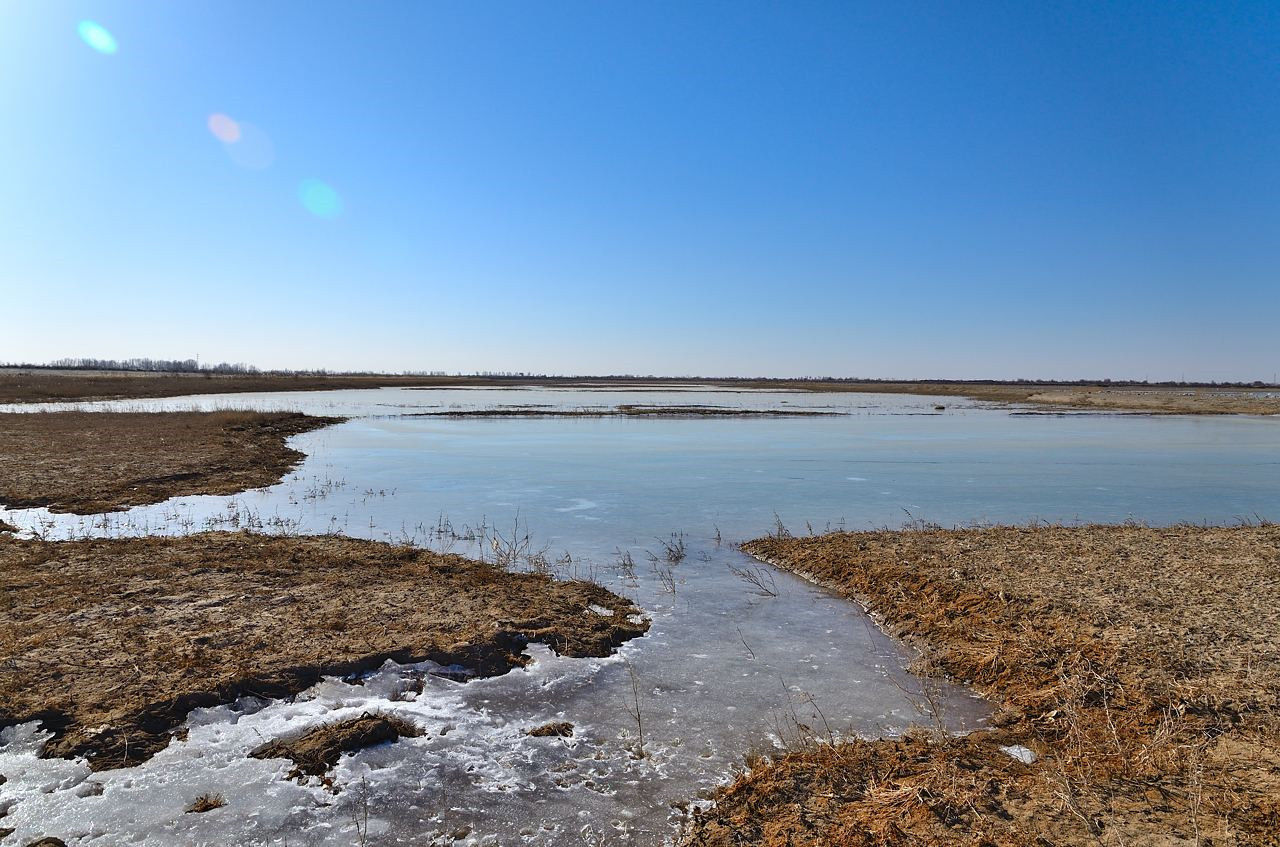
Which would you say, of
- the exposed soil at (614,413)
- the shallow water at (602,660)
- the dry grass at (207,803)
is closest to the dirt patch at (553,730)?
the shallow water at (602,660)

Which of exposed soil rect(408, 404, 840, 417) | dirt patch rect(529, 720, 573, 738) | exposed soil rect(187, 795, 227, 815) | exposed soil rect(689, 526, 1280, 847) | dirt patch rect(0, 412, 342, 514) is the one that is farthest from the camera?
exposed soil rect(408, 404, 840, 417)

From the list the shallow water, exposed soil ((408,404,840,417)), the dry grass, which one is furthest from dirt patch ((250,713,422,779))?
exposed soil ((408,404,840,417))

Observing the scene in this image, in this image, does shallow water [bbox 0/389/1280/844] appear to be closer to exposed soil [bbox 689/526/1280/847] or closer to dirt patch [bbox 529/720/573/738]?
dirt patch [bbox 529/720/573/738]

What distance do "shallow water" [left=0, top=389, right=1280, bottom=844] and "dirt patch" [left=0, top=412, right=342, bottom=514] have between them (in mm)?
1355

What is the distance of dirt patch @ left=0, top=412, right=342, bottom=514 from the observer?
52.2 ft

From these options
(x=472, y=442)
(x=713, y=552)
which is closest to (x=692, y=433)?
(x=472, y=442)

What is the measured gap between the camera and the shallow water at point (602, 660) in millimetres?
4812

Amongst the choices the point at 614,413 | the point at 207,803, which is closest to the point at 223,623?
the point at 207,803

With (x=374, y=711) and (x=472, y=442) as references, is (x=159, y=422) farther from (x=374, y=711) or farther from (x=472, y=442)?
(x=374, y=711)

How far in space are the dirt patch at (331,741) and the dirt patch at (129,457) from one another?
11901 mm

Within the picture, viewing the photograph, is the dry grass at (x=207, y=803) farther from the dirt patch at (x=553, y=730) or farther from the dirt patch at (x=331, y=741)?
the dirt patch at (x=553, y=730)

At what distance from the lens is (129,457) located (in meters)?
21.0

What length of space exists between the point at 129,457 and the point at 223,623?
1688 centimetres

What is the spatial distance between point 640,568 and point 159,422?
29.3 meters
